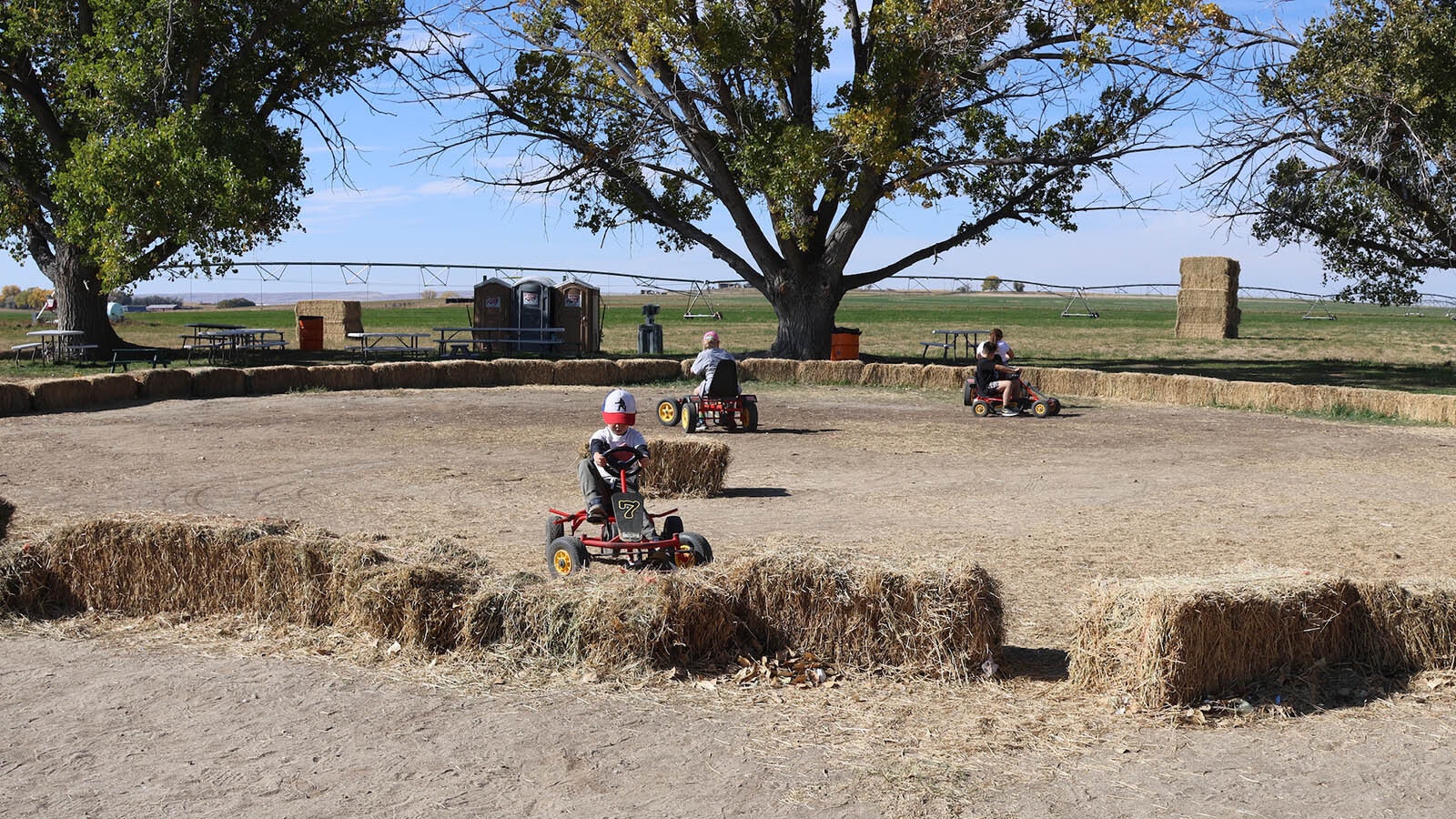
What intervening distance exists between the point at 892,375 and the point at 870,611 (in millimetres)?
18906

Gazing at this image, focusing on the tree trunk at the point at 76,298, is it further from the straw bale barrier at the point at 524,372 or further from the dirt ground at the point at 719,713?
the dirt ground at the point at 719,713

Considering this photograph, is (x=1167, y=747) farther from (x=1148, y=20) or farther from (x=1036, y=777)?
(x=1148, y=20)

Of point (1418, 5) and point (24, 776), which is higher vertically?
point (1418, 5)

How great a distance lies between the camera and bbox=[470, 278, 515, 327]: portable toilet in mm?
32781

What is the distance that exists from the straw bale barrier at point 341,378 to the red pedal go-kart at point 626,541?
15.7 metres

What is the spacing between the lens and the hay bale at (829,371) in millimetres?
25266

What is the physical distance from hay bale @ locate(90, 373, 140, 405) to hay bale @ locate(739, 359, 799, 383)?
1100 centimetres

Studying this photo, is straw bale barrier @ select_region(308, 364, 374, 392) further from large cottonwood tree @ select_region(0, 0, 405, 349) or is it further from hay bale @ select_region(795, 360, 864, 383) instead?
hay bale @ select_region(795, 360, 864, 383)

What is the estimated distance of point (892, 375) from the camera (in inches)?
981

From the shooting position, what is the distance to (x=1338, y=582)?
6125 millimetres

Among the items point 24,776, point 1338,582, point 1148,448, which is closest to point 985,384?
point 1148,448

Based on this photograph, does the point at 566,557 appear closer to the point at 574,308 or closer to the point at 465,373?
the point at 465,373

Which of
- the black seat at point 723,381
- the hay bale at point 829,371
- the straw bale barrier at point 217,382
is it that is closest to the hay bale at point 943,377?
the hay bale at point 829,371

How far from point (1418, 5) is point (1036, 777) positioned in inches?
894
